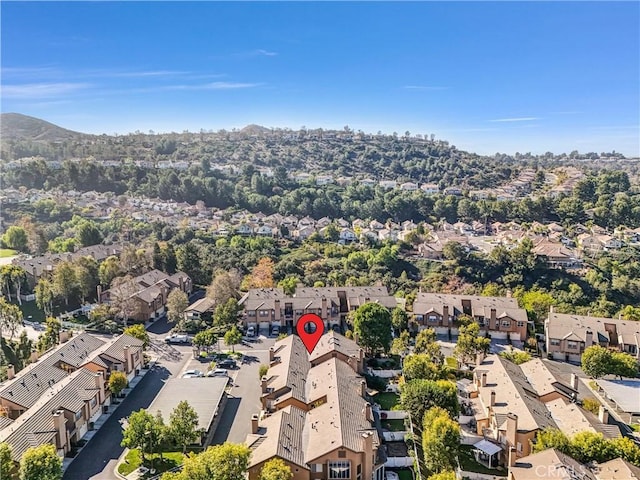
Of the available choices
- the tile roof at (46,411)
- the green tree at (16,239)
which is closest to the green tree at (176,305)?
the tile roof at (46,411)

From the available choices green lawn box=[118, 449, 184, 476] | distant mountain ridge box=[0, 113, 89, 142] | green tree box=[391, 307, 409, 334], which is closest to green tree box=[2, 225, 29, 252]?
green lawn box=[118, 449, 184, 476]

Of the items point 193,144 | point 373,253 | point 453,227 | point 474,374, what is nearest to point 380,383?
point 474,374

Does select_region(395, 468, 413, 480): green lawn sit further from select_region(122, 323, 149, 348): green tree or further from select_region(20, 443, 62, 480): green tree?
select_region(122, 323, 149, 348): green tree

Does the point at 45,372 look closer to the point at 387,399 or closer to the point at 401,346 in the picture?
the point at 387,399

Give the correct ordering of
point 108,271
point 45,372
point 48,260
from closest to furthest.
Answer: point 45,372, point 108,271, point 48,260

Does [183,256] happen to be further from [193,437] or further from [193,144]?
[193,144]

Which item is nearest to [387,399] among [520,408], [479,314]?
[520,408]

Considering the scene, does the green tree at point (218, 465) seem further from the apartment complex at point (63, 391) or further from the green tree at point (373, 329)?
the green tree at point (373, 329)
